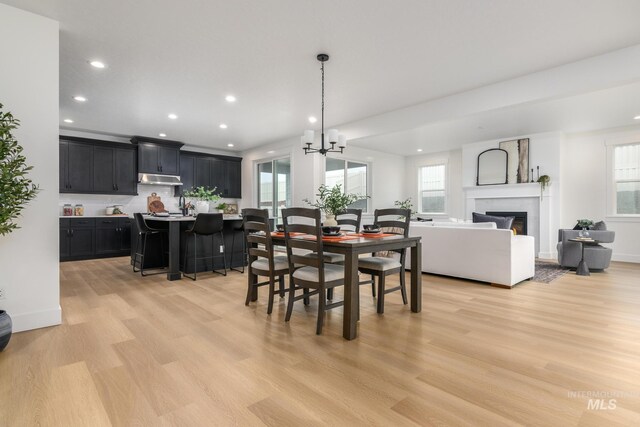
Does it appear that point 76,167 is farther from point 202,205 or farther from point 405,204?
point 405,204

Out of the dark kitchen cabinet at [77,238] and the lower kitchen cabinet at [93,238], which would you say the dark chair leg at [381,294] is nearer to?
the lower kitchen cabinet at [93,238]

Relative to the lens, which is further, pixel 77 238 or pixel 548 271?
pixel 77 238

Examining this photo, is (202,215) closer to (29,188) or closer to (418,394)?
(29,188)

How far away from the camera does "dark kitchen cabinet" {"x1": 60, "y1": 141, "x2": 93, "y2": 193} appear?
6077 mm

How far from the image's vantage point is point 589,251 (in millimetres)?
4992

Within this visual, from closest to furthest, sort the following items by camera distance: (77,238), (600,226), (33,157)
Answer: (33,157)
(600,226)
(77,238)

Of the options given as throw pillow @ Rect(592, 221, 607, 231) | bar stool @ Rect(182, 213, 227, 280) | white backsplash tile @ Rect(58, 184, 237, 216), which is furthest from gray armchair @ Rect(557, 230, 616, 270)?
white backsplash tile @ Rect(58, 184, 237, 216)

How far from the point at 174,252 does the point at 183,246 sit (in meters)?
0.30

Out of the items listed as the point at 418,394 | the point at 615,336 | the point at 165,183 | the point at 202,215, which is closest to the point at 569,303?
the point at 615,336

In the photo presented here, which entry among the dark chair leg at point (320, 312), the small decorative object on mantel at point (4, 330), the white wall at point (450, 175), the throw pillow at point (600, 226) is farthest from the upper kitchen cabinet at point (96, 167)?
the throw pillow at point (600, 226)

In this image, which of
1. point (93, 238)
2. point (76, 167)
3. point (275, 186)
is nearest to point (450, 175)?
point (275, 186)

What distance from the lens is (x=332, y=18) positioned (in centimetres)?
278

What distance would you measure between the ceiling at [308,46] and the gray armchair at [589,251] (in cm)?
212

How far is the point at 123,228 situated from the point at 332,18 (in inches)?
237
